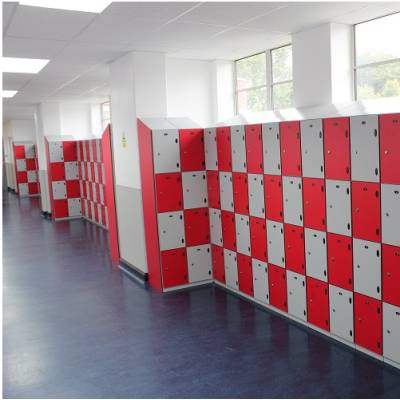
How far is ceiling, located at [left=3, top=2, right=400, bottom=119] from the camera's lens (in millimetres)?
4254

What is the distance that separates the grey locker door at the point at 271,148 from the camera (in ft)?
15.5

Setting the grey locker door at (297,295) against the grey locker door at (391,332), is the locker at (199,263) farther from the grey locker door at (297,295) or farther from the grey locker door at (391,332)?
the grey locker door at (391,332)

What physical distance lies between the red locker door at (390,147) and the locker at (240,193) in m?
1.91

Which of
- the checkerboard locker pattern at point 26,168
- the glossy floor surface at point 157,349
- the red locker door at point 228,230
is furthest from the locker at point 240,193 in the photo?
the checkerboard locker pattern at point 26,168

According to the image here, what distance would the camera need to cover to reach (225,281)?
592 cm

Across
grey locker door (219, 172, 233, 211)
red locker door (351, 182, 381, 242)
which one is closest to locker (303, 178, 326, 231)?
red locker door (351, 182, 381, 242)

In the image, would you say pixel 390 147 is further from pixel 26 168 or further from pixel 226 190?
pixel 26 168

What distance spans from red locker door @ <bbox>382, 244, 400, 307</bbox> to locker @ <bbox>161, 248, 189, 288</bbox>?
2.87 meters

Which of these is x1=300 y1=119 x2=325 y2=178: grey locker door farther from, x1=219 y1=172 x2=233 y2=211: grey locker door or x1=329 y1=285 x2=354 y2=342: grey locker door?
x1=219 y1=172 x2=233 y2=211: grey locker door

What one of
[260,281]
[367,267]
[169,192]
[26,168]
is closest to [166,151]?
[169,192]

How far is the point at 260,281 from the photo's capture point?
5227mm

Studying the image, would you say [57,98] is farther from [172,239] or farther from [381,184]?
[381,184]

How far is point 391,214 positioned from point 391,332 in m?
0.96

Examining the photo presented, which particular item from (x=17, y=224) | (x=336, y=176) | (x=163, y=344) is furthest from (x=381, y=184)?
(x=17, y=224)
